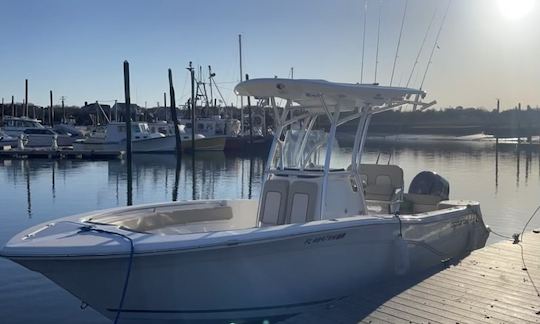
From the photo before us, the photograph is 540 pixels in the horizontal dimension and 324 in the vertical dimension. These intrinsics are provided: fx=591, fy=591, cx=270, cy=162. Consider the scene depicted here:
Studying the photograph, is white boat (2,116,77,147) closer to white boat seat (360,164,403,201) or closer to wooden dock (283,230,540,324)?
white boat seat (360,164,403,201)

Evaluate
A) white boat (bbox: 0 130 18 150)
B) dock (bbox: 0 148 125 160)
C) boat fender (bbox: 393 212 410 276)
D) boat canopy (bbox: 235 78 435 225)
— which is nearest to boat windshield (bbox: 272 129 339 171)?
boat canopy (bbox: 235 78 435 225)

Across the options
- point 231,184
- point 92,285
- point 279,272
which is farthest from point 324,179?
point 231,184

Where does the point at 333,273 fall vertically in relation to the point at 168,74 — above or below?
below

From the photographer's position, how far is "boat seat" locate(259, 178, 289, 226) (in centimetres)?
828

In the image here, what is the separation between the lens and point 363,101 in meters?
8.73

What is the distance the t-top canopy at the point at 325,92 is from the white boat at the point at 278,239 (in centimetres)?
2

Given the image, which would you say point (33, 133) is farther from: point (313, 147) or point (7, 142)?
point (313, 147)

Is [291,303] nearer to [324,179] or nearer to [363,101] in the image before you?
[324,179]

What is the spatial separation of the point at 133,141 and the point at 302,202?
41.6m

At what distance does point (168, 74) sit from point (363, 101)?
3825 cm

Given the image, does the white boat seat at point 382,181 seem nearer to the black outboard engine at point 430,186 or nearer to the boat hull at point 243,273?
the black outboard engine at point 430,186

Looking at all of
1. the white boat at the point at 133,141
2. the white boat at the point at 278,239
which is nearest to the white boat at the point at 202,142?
the white boat at the point at 133,141

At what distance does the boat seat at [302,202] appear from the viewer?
317 inches

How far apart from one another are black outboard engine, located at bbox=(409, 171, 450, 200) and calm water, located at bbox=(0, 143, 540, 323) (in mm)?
3864
